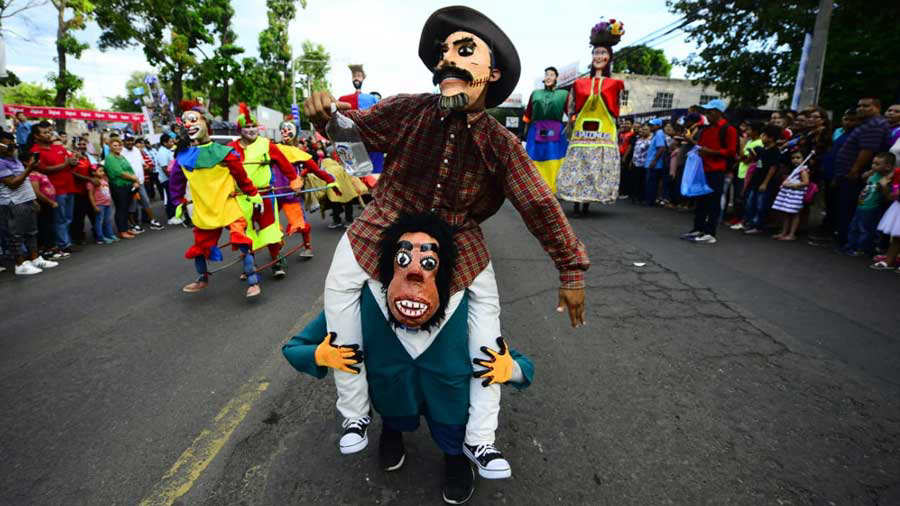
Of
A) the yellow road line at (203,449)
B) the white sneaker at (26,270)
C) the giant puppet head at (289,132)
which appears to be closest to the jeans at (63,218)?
the white sneaker at (26,270)

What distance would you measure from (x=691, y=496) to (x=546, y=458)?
0.63 meters

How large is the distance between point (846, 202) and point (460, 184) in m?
6.95

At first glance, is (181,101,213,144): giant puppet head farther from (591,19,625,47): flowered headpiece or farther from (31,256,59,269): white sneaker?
(591,19,625,47): flowered headpiece

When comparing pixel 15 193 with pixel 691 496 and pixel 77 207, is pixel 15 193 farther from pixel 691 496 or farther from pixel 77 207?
pixel 691 496

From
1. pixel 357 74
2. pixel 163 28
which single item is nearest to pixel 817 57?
pixel 357 74

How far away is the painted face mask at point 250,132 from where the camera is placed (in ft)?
17.4

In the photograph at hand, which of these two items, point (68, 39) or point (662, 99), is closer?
point (68, 39)

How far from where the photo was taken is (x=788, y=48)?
16156 mm

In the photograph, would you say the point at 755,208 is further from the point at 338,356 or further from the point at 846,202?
the point at 338,356

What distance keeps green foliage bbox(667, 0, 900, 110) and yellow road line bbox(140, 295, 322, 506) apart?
576 inches

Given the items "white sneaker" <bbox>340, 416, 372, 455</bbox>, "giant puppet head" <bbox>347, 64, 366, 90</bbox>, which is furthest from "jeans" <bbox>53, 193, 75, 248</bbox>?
"white sneaker" <bbox>340, 416, 372, 455</bbox>

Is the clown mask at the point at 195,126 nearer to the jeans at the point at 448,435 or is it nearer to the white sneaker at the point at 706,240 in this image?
the jeans at the point at 448,435

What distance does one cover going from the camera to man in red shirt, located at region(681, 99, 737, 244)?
648 centimetres

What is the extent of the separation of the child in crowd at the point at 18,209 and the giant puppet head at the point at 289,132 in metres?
3.29
